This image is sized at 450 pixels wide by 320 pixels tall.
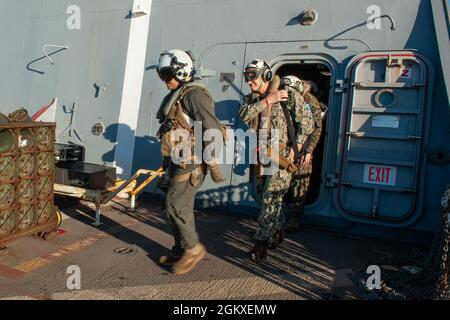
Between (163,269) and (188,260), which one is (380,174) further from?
(163,269)

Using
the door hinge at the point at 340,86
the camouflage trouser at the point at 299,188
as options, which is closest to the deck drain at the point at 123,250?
the camouflage trouser at the point at 299,188

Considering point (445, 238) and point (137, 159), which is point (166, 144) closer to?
point (445, 238)

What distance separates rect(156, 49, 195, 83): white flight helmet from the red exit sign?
2.45 m

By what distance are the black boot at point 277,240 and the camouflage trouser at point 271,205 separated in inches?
11.4

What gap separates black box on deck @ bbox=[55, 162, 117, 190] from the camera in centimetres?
454

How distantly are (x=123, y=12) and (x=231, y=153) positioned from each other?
2.77 metres

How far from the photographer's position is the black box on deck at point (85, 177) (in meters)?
4.54

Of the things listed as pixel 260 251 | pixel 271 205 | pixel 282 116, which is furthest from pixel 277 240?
pixel 282 116

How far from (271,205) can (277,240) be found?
22.6 inches

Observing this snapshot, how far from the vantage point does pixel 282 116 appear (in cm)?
367

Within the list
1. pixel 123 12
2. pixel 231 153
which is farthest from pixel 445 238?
pixel 123 12

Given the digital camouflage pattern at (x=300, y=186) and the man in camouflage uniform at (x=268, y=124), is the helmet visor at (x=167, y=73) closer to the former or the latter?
the man in camouflage uniform at (x=268, y=124)

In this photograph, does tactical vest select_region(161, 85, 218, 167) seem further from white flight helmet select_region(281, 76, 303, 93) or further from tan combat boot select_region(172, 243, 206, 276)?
white flight helmet select_region(281, 76, 303, 93)

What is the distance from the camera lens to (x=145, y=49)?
558 cm
